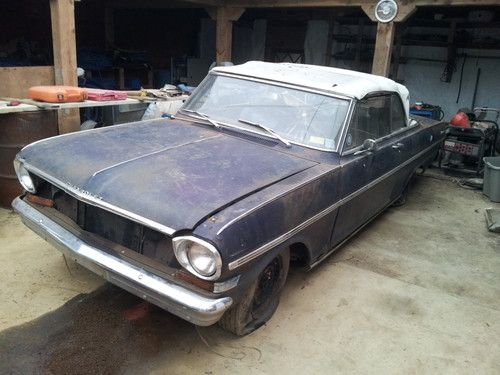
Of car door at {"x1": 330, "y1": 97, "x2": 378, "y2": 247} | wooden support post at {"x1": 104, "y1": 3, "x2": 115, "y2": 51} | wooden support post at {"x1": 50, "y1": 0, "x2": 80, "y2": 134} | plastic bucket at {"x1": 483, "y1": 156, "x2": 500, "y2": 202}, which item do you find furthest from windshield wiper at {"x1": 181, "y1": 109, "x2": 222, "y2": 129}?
wooden support post at {"x1": 104, "y1": 3, "x2": 115, "y2": 51}

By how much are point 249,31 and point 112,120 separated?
Answer: 6528 millimetres

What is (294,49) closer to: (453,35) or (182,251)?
(453,35)

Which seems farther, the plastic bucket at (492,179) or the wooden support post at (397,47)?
the wooden support post at (397,47)

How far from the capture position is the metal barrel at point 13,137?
448cm

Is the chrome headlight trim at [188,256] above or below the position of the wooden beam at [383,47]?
below

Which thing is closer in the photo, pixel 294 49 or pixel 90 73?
pixel 90 73

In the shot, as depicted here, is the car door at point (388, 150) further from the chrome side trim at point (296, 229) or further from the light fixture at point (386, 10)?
the light fixture at point (386, 10)

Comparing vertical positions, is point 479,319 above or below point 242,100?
below

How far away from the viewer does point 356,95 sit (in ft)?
11.8

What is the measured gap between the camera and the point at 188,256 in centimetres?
228

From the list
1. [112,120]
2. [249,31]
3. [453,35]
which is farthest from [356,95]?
[249,31]

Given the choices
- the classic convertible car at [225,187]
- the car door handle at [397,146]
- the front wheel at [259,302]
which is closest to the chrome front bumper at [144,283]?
the classic convertible car at [225,187]

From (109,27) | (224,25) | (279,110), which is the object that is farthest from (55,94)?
(109,27)

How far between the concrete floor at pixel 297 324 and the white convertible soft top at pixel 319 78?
1595 mm
